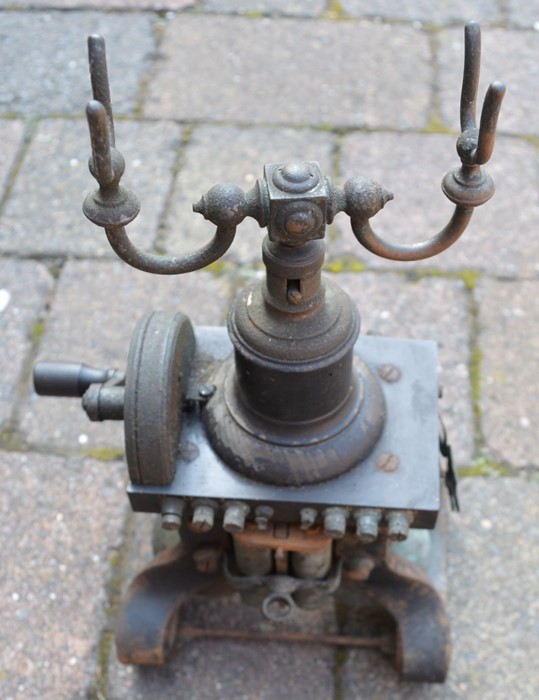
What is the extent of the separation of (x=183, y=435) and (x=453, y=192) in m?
0.63

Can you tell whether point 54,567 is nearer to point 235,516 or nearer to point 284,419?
point 235,516

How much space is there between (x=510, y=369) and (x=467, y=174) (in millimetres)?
1192

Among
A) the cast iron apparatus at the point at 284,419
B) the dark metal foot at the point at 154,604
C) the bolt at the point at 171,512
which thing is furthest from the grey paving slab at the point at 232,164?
the bolt at the point at 171,512

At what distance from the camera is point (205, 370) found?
5.01 ft

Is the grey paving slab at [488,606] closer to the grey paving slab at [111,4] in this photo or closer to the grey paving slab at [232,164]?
the grey paving slab at [232,164]

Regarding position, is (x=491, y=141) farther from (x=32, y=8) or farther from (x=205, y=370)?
(x=32, y=8)

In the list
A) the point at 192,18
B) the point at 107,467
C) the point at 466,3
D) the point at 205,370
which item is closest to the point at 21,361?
the point at 107,467

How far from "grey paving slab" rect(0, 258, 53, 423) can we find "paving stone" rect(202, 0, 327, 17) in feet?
4.72

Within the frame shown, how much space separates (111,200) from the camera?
1064 millimetres

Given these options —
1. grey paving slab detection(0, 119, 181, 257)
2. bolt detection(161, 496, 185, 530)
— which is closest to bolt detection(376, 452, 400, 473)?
bolt detection(161, 496, 185, 530)

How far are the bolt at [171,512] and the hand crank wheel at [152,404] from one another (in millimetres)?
36

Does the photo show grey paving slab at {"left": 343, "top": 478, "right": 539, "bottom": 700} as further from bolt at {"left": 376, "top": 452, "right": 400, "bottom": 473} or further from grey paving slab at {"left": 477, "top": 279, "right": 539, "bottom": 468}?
bolt at {"left": 376, "top": 452, "right": 400, "bottom": 473}

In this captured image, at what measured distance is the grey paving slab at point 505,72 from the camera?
2.84 metres

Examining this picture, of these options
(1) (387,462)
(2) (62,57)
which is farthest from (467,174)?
(2) (62,57)
